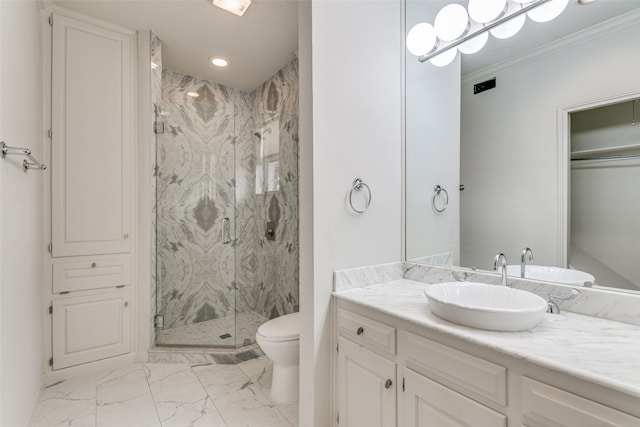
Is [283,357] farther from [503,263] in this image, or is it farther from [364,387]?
[503,263]

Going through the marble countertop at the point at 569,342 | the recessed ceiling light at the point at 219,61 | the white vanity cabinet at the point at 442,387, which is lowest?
the white vanity cabinet at the point at 442,387

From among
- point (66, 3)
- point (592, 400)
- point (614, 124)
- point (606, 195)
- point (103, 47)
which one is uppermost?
point (66, 3)

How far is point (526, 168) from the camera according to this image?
146 centimetres

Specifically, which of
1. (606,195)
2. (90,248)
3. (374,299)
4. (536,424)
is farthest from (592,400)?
(90,248)

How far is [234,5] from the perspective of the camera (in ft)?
6.84

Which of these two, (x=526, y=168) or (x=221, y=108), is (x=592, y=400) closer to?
(x=526, y=168)

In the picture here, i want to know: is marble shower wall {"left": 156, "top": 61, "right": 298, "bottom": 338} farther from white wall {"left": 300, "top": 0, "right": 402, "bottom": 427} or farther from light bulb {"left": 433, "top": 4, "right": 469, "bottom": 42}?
light bulb {"left": 433, "top": 4, "right": 469, "bottom": 42}

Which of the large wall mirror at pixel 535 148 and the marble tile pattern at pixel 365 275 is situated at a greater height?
the large wall mirror at pixel 535 148

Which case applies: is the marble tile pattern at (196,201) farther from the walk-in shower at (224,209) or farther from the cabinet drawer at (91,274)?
the cabinet drawer at (91,274)

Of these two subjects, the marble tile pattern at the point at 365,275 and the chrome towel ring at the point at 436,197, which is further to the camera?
Result: the chrome towel ring at the point at 436,197

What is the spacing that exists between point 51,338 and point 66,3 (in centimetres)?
237

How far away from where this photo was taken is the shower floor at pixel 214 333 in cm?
253

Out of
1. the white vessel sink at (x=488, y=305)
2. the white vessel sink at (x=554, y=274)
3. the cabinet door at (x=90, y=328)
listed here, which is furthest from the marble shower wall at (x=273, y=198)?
the white vessel sink at (x=554, y=274)

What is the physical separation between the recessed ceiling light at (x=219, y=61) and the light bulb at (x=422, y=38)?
1.85m
